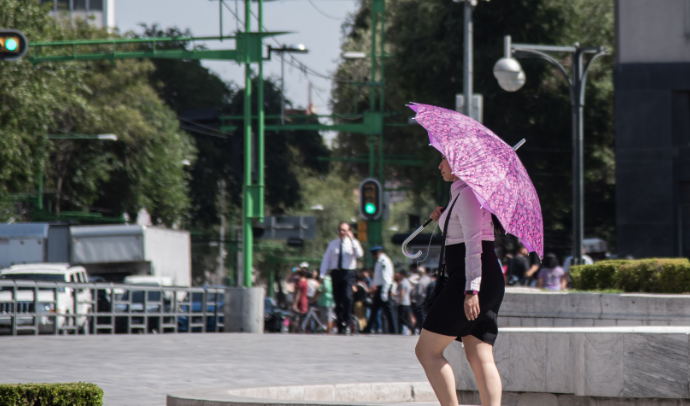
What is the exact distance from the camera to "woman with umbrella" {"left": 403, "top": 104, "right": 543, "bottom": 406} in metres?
5.25

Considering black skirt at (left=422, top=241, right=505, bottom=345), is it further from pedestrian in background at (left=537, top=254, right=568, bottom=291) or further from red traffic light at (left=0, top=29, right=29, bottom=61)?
pedestrian in background at (left=537, top=254, right=568, bottom=291)

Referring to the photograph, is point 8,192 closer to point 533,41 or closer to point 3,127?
point 3,127

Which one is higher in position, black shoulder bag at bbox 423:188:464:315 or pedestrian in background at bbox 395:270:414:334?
black shoulder bag at bbox 423:188:464:315

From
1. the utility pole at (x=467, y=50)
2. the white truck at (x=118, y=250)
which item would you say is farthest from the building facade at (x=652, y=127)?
the white truck at (x=118, y=250)

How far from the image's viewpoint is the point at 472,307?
17.0 feet

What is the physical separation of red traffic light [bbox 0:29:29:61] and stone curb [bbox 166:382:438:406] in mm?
8490

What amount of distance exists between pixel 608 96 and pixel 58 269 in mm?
17157

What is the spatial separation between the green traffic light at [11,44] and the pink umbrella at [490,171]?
9.38 m

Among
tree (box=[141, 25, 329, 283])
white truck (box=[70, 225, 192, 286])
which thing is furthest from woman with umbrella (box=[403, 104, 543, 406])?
tree (box=[141, 25, 329, 283])

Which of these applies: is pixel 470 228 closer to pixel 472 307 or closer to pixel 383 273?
pixel 472 307

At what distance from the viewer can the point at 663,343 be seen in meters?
5.84

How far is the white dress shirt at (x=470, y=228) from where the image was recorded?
17.0ft

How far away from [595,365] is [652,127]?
66.4 feet

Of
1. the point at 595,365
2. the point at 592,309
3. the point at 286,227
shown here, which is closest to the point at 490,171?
the point at 595,365
